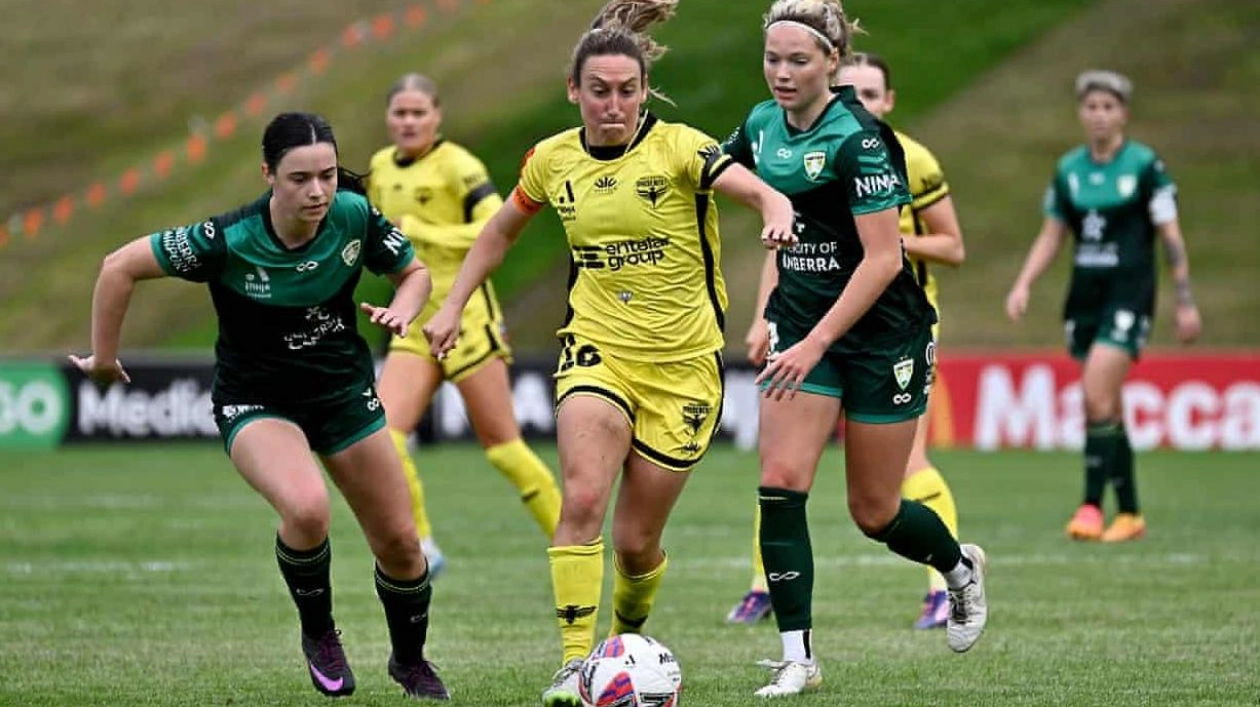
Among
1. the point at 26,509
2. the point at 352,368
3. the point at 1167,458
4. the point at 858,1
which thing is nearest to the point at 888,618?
the point at 352,368

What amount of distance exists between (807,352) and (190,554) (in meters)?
6.10

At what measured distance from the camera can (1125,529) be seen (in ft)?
42.5

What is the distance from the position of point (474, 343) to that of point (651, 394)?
3758 millimetres

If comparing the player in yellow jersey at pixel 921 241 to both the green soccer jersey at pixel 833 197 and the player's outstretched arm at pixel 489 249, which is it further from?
the player's outstretched arm at pixel 489 249

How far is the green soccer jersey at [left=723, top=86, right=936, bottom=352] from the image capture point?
7160 millimetres

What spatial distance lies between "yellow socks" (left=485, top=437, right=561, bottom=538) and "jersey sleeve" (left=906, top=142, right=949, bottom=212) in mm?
2676

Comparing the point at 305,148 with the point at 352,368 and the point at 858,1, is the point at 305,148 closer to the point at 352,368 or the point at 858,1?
the point at 352,368

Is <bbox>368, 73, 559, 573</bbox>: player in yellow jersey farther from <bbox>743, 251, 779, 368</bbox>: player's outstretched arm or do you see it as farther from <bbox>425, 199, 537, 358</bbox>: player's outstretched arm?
<bbox>425, 199, 537, 358</bbox>: player's outstretched arm

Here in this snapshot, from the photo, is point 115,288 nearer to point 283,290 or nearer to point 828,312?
point 283,290

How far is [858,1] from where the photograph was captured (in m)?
41.5

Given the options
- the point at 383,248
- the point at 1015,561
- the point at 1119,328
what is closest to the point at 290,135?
the point at 383,248

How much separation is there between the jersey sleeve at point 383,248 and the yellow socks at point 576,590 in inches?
43.8

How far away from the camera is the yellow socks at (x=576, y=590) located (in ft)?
23.2

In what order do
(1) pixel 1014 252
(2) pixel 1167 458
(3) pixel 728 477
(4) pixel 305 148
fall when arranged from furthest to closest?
(1) pixel 1014 252, (2) pixel 1167 458, (3) pixel 728 477, (4) pixel 305 148
